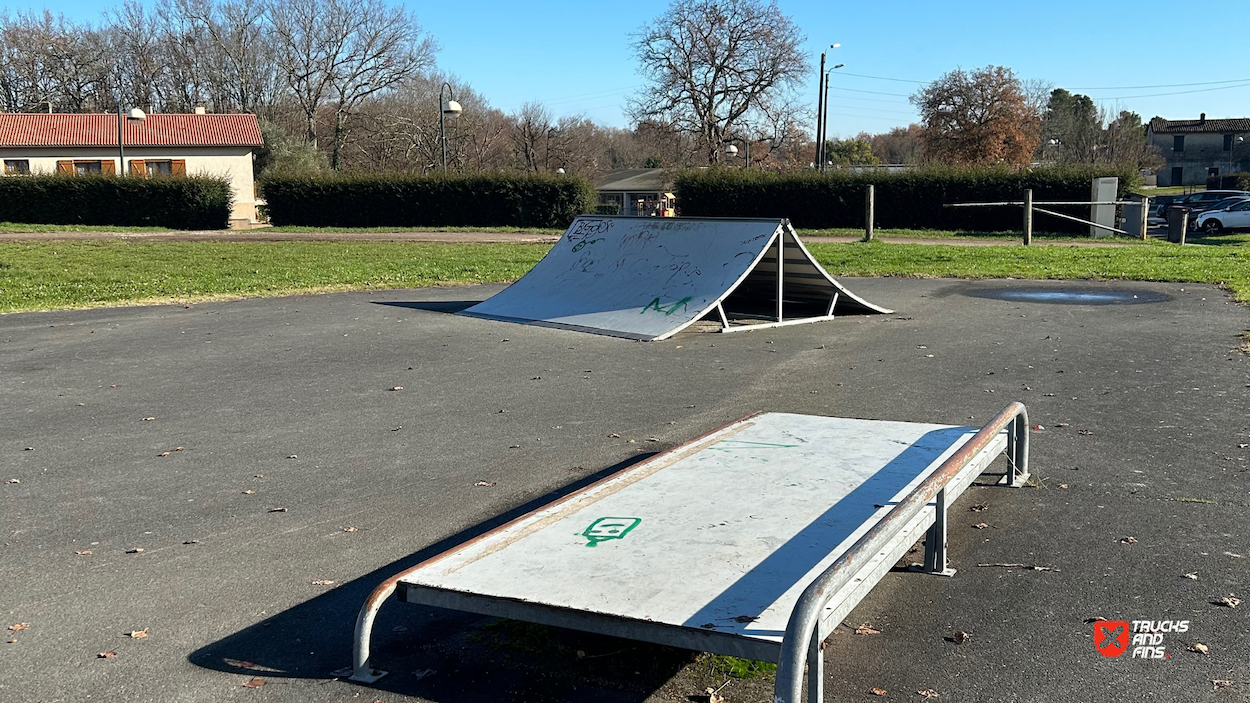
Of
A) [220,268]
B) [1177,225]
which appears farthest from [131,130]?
[1177,225]

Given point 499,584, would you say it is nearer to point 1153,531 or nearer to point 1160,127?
point 1153,531

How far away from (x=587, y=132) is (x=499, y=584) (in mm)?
84963

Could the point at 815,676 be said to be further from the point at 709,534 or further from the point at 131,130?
the point at 131,130

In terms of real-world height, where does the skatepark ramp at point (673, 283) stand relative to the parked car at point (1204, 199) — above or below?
below

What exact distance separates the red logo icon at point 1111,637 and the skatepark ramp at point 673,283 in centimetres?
729

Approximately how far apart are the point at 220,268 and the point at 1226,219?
29563mm

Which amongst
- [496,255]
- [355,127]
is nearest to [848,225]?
[496,255]

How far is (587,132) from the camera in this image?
86.0 metres

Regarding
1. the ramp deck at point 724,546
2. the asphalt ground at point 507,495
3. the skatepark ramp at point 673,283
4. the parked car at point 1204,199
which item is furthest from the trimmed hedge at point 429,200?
the ramp deck at point 724,546

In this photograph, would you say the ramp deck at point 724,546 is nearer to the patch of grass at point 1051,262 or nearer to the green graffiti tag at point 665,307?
the green graffiti tag at point 665,307

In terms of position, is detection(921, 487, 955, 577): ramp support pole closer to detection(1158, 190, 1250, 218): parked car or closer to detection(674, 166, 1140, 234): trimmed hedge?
detection(674, 166, 1140, 234): trimmed hedge

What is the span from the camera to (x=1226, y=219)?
3167 cm

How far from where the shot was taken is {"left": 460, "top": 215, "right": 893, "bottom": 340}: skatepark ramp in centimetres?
1159

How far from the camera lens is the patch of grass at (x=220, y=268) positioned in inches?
622
